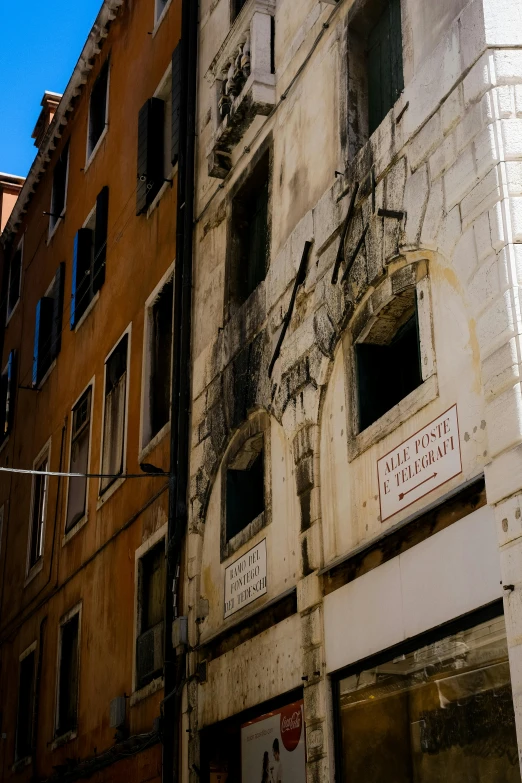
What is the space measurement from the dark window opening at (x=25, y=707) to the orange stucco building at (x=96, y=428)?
0.14 ft

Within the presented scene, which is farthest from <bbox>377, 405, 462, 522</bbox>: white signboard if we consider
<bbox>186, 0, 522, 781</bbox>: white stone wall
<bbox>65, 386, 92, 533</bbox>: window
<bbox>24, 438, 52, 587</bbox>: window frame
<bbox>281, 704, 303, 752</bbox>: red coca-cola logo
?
<bbox>24, 438, 52, 587</bbox>: window frame

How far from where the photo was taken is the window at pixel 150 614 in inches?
445

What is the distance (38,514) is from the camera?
56.6 ft

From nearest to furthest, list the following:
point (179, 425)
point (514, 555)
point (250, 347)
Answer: point (514, 555)
point (250, 347)
point (179, 425)

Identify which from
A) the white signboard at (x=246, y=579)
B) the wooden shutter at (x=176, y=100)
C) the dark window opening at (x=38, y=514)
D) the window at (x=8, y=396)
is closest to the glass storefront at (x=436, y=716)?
the white signboard at (x=246, y=579)

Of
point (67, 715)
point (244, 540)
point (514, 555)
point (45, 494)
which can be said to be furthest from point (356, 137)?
point (45, 494)

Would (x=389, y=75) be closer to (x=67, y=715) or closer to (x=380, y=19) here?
(x=380, y=19)

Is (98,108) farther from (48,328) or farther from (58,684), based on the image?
(58,684)

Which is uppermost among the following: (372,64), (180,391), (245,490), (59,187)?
(59,187)

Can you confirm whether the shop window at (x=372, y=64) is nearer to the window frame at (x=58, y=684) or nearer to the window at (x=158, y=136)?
the window at (x=158, y=136)

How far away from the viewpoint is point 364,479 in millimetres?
7844

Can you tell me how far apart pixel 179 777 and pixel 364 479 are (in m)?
3.91

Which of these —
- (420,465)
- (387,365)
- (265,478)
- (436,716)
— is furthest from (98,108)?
(436,716)

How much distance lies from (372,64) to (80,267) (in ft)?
27.6
